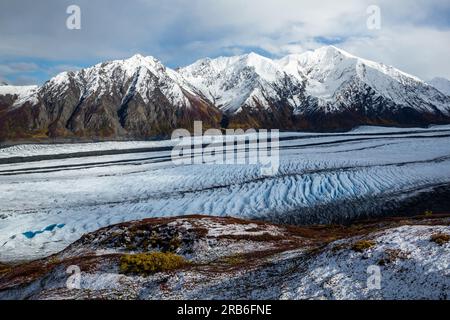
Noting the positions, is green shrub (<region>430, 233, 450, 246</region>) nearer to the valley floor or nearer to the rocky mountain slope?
Answer: the rocky mountain slope

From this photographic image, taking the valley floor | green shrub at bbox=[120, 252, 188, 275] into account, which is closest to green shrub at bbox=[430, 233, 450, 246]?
green shrub at bbox=[120, 252, 188, 275]

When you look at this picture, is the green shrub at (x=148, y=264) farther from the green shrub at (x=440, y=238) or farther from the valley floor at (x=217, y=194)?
the valley floor at (x=217, y=194)

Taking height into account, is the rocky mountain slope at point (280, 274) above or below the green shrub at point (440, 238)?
below

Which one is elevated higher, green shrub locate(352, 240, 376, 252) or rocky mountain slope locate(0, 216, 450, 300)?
green shrub locate(352, 240, 376, 252)

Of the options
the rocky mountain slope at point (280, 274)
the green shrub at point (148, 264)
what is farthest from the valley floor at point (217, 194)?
the green shrub at point (148, 264)

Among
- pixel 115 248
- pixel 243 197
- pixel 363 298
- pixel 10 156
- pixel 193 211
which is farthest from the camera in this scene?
pixel 10 156

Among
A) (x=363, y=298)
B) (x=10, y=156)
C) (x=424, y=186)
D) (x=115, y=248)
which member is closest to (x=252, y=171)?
(x=424, y=186)
